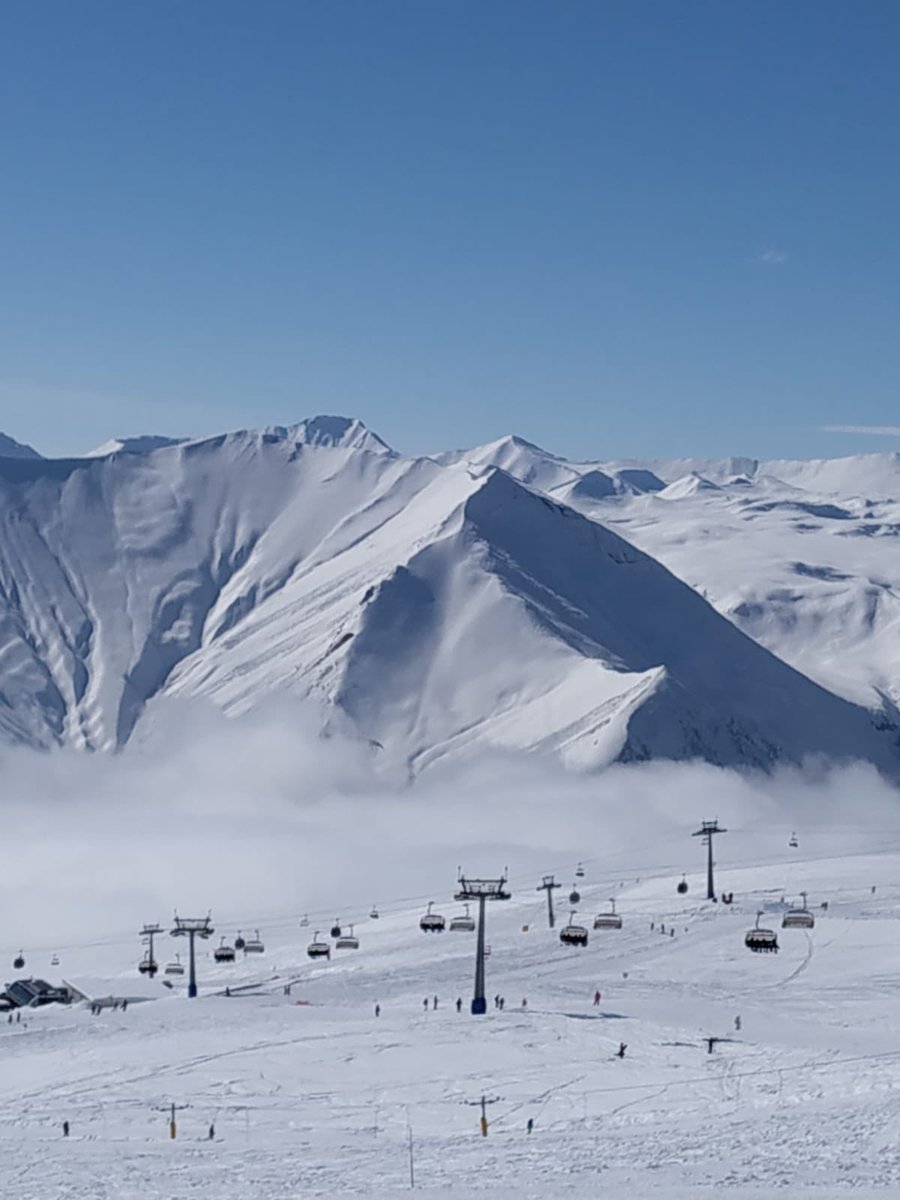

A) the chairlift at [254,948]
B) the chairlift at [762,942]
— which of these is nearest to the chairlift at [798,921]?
the chairlift at [762,942]

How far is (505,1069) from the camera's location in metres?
62.5

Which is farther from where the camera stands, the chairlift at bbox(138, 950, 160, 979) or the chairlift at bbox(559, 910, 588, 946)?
the chairlift at bbox(138, 950, 160, 979)

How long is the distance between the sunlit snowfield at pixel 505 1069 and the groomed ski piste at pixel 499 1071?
0.16m

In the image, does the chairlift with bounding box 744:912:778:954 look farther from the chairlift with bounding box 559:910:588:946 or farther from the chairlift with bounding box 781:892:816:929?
the chairlift with bounding box 559:910:588:946

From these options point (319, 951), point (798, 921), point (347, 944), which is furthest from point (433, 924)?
point (798, 921)

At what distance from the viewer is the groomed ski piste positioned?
44.8 meters

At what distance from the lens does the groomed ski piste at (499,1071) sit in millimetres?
44781

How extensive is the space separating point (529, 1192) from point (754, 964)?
5289 cm

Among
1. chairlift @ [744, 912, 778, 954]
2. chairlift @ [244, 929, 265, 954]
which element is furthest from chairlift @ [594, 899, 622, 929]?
chairlift @ [244, 929, 265, 954]

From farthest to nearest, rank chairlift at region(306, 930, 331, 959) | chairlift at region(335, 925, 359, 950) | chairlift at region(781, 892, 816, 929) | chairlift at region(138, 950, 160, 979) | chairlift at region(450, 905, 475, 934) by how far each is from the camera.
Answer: chairlift at region(138, 950, 160, 979)
chairlift at region(450, 905, 475, 934)
chairlift at region(335, 925, 359, 950)
chairlift at region(306, 930, 331, 959)
chairlift at region(781, 892, 816, 929)

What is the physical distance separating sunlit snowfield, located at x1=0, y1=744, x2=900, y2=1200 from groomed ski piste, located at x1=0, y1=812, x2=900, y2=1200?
160 mm

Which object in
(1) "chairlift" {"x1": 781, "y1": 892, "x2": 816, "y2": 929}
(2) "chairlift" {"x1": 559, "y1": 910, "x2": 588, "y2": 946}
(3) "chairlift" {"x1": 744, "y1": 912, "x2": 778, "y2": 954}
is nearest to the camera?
(3) "chairlift" {"x1": 744, "y1": 912, "x2": 778, "y2": 954}

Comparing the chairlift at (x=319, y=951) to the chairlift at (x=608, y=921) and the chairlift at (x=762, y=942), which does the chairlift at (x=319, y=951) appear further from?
the chairlift at (x=762, y=942)

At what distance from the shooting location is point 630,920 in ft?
376
